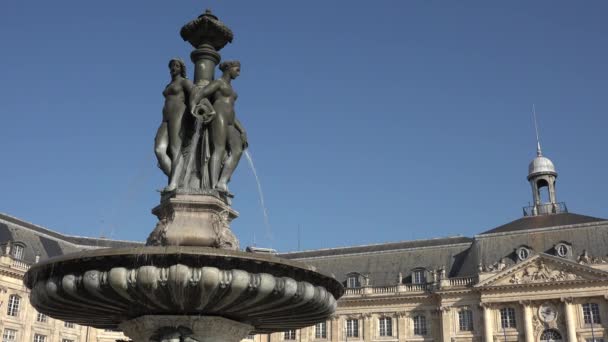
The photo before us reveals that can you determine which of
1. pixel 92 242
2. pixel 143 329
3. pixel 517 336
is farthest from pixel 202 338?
pixel 92 242

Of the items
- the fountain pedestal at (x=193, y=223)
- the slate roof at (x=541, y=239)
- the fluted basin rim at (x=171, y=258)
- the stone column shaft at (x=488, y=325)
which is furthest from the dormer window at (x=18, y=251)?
the fluted basin rim at (x=171, y=258)

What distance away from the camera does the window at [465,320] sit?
60000 mm

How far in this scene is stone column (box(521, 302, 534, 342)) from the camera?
5669 cm

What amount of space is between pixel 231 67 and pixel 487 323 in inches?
2011

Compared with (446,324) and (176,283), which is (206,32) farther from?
(446,324)

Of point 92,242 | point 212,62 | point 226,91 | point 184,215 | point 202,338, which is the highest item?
point 92,242

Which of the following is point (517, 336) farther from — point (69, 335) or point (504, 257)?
point (69, 335)

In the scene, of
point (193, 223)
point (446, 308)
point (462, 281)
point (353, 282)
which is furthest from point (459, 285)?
point (193, 223)

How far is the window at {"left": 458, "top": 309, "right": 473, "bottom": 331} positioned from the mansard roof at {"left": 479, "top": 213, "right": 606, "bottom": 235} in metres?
7.74

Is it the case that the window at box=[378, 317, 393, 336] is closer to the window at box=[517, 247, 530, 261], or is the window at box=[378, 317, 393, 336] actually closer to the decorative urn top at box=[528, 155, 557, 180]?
the window at box=[517, 247, 530, 261]

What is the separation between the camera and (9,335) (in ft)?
180

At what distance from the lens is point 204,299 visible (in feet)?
30.9

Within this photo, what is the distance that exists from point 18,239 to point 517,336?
44.2 m

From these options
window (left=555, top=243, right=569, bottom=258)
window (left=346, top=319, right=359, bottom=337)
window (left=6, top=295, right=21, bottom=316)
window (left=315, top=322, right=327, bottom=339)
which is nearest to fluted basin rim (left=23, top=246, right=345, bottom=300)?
window (left=6, top=295, right=21, bottom=316)
